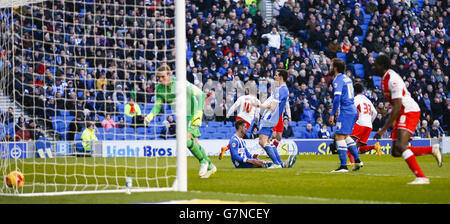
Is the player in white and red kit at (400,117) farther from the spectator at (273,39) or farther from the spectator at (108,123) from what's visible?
the spectator at (273,39)

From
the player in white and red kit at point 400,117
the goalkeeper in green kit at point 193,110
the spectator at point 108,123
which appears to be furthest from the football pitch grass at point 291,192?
the spectator at point 108,123

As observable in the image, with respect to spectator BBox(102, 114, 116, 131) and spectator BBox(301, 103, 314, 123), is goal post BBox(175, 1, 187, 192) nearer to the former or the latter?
spectator BBox(102, 114, 116, 131)

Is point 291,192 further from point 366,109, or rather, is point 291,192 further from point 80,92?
point 80,92

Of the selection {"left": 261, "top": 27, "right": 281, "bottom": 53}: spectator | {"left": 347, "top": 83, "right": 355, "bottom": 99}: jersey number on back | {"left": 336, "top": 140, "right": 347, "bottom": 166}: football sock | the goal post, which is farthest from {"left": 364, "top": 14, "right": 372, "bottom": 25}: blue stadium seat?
the goal post

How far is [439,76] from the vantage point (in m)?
28.2

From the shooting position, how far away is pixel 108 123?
67.1ft

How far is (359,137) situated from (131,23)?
28.8ft

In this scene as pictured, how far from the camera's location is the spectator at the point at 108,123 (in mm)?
19734

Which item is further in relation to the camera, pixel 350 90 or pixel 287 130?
pixel 287 130

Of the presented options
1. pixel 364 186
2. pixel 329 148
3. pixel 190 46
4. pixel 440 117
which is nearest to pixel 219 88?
pixel 190 46

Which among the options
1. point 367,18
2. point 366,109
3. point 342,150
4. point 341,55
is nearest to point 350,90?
point 342,150

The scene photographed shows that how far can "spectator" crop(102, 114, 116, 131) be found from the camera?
64.7ft

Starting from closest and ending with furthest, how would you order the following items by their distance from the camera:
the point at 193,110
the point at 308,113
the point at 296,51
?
the point at 193,110 → the point at 308,113 → the point at 296,51
